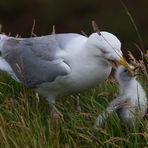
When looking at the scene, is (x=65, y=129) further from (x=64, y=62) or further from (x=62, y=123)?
(x=64, y=62)

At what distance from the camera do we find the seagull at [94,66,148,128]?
186 inches

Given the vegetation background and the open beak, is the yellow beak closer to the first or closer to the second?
the open beak

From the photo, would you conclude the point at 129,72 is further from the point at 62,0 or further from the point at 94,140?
the point at 62,0

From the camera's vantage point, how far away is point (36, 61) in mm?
5477

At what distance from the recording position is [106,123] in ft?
15.5

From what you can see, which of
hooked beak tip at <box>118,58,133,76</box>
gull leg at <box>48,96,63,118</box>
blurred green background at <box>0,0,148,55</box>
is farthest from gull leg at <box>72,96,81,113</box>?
blurred green background at <box>0,0,148,55</box>

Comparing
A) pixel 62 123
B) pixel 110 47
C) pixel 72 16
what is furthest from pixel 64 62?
pixel 72 16

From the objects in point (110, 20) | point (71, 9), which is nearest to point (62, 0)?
point (71, 9)

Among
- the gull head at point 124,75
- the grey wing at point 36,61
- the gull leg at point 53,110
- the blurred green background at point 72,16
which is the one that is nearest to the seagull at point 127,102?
the gull head at point 124,75

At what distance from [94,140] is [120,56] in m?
0.61

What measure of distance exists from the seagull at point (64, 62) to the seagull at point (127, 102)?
4.2 inches

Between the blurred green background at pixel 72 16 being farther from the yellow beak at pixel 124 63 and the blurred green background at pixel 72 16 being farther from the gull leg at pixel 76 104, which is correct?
the yellow beak at pixel 124 63

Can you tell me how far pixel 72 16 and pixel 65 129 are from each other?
1109cm

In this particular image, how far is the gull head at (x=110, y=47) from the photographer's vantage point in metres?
4.89
